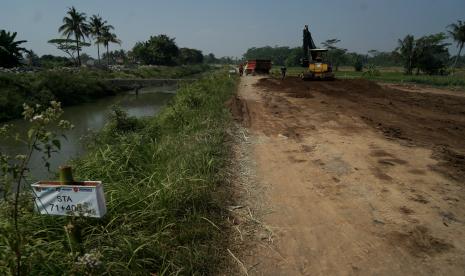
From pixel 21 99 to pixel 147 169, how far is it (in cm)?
2140

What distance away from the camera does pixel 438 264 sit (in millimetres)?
3121

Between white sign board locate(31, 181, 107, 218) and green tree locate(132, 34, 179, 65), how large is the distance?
253 feet

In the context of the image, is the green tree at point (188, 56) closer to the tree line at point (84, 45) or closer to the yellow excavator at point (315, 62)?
the tree line at point (84, 45)

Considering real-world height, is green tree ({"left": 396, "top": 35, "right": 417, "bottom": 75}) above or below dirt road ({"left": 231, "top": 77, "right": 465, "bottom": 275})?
above

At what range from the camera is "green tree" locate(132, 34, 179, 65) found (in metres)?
75.9

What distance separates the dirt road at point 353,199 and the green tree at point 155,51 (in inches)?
2834

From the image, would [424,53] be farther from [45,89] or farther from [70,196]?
[70,196]

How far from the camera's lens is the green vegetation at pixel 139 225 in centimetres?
244

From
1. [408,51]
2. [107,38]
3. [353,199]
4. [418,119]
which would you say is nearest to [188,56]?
[107,38]

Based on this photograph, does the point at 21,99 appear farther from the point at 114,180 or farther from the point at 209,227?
the point at 209,227

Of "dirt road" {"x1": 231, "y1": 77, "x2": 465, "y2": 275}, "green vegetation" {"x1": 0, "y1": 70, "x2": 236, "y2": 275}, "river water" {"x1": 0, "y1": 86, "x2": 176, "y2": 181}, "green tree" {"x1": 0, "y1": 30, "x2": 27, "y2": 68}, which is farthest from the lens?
"green tree" {"x1": 0, "y1": 30, "x2": 27, "y2": 68}

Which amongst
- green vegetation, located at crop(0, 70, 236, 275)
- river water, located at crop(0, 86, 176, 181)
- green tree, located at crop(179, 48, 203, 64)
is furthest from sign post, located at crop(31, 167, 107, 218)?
green tree, located at crop(179, 48, 203, 64)

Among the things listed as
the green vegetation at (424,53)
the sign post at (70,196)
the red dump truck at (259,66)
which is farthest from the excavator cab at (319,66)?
the green vegetation at (424,53)

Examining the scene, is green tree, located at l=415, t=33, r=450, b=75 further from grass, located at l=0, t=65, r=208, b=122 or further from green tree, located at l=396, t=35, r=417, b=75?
grass, located at l=0, t=65, r=208, b=122
